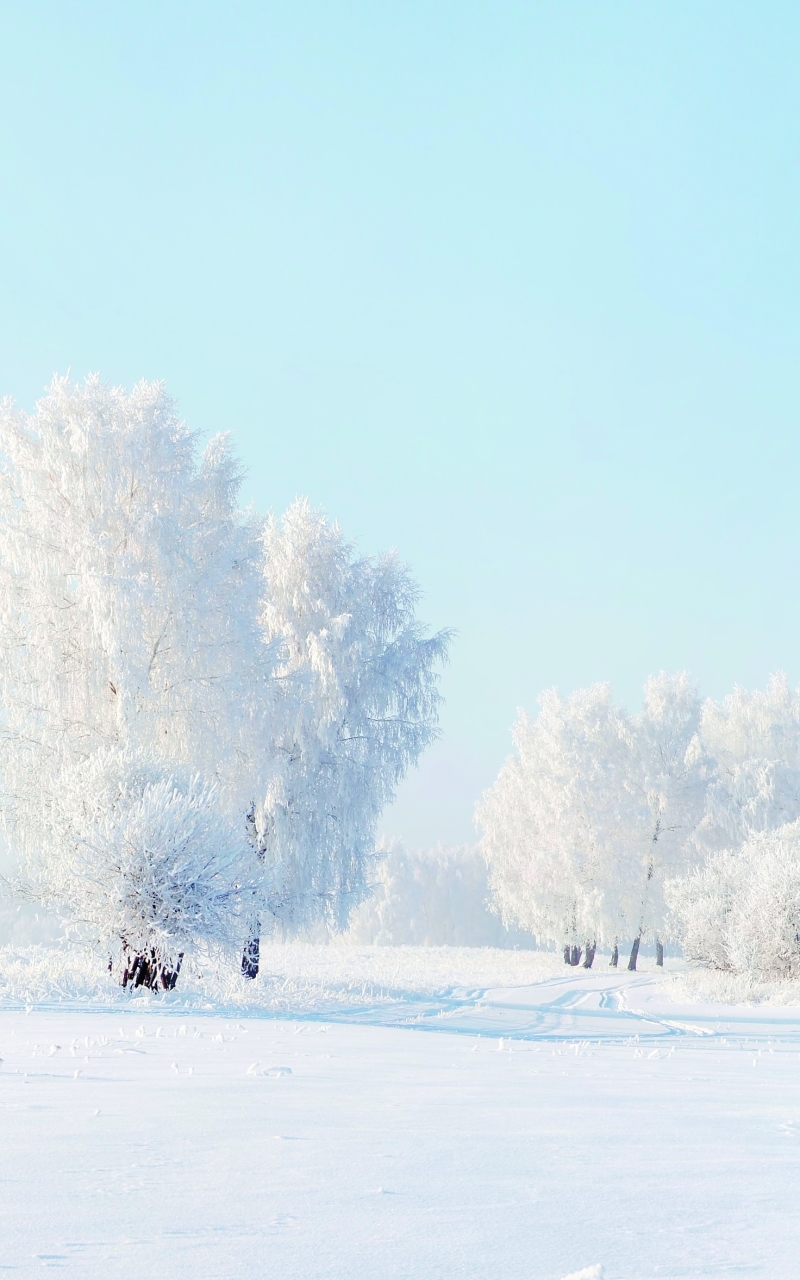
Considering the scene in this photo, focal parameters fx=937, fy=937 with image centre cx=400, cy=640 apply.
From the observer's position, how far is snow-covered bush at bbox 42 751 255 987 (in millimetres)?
10820

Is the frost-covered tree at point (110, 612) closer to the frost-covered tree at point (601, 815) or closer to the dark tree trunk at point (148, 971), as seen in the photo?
the dark tree trunk at point (148, 971)

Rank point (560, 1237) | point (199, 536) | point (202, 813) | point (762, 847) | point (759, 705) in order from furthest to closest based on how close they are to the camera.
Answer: point (759, 705)
point (762, 847)
point (199, 536)
point (202, 813)
point (560, 1237)

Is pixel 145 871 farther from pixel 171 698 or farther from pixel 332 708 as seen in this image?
pixel 332 708

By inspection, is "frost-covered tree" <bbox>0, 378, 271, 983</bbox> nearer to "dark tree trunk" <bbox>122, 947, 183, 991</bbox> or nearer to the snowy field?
"dark tree trunk" <bbox>122, 947, 183, 991</bbox>

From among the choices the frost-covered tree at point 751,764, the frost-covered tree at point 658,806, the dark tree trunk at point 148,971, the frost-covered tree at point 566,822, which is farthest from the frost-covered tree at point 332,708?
the frost-covered tree at point 751,764

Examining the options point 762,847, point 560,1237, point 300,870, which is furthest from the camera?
point 762,847

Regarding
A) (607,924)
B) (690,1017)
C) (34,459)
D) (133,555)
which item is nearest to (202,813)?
(133,555)

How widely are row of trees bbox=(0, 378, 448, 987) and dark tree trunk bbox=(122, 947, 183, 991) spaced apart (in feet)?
0.13

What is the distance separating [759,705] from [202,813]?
38.1 metres

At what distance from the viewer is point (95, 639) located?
1478cm

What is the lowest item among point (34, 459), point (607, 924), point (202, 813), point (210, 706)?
point (607, 924)

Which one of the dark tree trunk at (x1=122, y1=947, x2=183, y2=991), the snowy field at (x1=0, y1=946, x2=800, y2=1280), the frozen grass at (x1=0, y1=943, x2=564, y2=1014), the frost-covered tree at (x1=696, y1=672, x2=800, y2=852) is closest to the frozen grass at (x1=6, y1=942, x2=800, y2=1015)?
the frozen grass at (x1=0, y1=943, x2=564, y2=1014)

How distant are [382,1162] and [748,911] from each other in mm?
20219

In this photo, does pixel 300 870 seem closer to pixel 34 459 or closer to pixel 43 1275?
pixel 34 459
